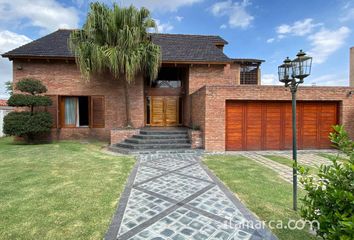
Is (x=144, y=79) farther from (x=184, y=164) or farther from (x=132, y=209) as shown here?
(x=132, y=209)

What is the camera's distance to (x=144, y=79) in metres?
11.2

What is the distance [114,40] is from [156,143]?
5350mm

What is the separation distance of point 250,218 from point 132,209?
1918 millimetres

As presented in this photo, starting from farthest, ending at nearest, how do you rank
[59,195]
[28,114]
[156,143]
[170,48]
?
[170,48] < [28,114] < [156,143] < [59,195]

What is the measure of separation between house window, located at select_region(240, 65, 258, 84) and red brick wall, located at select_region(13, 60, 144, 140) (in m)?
8.31

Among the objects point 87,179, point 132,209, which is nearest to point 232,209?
point 132,209

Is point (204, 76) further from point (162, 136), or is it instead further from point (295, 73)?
point (295, 73)

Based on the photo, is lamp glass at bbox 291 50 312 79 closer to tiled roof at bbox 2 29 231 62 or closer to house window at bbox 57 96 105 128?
tiled roof at bbox 2 29 231 62

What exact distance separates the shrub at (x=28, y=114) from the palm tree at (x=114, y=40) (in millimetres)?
2657

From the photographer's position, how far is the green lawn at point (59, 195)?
2.54 meters

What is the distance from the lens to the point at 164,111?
37.6 feet

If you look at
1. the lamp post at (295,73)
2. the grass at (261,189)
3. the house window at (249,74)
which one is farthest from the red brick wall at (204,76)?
the lamp post at (295,73)

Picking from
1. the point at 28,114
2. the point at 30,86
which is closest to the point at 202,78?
the point at 30,86

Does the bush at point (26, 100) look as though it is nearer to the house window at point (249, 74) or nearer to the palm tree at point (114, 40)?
the palm tree at point (114, 40)
